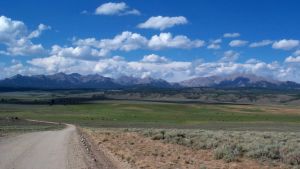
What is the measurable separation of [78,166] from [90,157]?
3.80m

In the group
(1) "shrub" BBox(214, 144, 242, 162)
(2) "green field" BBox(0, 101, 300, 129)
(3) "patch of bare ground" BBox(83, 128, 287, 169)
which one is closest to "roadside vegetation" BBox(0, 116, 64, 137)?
(2) "green field" BBox(0, 101, 300, 129)

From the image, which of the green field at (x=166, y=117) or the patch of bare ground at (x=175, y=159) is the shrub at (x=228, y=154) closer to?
the patch of bare ground at (x=175, y=159)

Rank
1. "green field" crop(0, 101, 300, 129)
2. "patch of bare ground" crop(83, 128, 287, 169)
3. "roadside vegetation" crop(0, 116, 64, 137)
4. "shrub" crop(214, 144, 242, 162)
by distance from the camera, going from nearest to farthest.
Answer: "patch of bare ground" crop(83, 128, 287, 169), "shrub" crop(214, 144, 242, 162), "roadside vegetation" crop(0, 116, 64, 137), "green field" crop(0, 101, 300, 129)

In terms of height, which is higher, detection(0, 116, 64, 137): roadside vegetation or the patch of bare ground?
the patch of bare ground

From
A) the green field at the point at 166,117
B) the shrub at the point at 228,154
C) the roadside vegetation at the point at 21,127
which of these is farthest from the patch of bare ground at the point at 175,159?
the green field at the point at 166,117

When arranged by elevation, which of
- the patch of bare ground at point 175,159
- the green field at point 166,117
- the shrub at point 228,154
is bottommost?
the green field at point 166,117

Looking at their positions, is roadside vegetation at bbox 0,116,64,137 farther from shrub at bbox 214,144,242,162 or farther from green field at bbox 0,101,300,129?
shrub at bbox 214,144,242,162

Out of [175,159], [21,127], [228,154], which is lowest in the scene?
[21,127]

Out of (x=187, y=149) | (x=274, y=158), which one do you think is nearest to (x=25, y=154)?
(x=187, y=149)

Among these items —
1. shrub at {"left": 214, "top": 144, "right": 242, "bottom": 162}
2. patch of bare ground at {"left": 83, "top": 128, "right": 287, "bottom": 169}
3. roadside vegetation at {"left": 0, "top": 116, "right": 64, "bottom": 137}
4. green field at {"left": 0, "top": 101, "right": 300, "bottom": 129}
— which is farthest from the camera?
green field at {"left": 0, "top": 101, "right": 300, "bottom": 129}

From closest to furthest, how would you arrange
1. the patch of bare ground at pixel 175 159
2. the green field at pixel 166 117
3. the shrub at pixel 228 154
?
the patch of bare ground at pixel 175 159 < the shrub at pixel 228 154 < the green field at pixel 166 117

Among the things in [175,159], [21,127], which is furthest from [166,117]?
[175,159]

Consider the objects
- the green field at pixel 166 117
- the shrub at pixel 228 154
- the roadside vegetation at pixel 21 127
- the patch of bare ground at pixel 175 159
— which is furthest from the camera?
the green field at pixel 166 117

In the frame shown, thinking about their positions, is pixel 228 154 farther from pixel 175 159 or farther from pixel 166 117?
pixel 166 117
